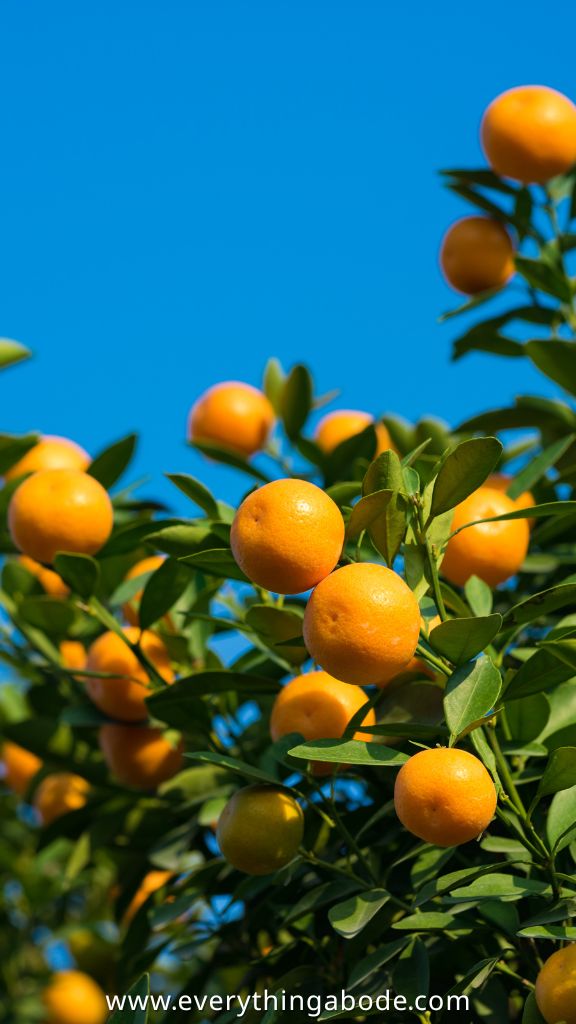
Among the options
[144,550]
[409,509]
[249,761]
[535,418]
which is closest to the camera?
[409,509]

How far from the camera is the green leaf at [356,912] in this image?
3.41 ft

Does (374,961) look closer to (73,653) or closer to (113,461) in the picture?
(113,461)

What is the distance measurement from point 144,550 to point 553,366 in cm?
A: 71

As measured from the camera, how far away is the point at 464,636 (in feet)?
3.37

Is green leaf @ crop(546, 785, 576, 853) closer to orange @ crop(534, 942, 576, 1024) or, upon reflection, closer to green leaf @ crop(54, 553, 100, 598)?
orange @ crop(534, 942, 576, 1024)

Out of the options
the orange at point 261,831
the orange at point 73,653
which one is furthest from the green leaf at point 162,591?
the orange at point 73,653

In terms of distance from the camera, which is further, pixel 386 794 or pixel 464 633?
pixel 386 794

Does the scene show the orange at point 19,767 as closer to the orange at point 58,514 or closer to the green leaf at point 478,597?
the orange at point 58,514

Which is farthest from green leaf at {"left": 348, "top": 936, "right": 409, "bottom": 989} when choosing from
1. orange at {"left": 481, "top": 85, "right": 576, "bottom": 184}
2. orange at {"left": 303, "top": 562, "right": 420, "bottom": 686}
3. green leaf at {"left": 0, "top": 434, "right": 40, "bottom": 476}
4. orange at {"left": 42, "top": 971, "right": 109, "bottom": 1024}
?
orange at {"left": 42, "top": 971, "right": 109, "bottom": 1024}

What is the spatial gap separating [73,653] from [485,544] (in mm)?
869

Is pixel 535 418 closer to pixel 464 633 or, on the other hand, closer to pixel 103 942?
pixel 464 633

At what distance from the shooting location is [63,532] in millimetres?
1443

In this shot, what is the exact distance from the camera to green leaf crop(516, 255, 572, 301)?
173 centimetres

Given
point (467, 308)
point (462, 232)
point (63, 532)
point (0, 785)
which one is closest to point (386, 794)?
point (63, 532)
